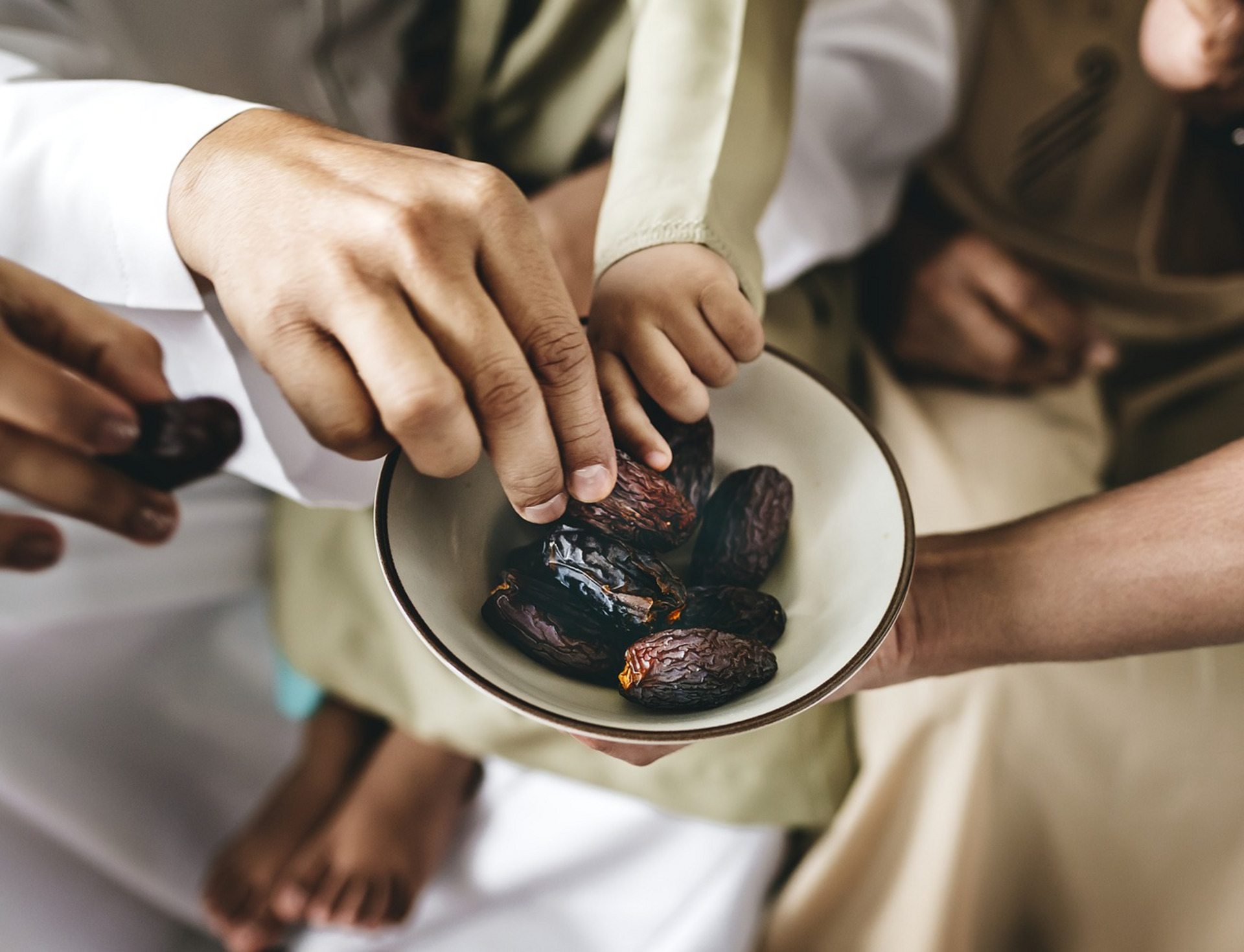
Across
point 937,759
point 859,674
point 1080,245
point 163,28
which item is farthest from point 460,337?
point 1080,245

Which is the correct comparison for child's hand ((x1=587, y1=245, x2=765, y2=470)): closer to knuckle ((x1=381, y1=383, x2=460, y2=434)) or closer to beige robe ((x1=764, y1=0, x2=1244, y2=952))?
knuckle ((x1=381, y1=383, x2=460, y2=434))

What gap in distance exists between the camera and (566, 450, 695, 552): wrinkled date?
0.42 meters

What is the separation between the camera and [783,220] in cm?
74

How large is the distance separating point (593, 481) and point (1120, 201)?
27.5 inches

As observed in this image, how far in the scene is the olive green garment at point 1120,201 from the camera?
0.75m

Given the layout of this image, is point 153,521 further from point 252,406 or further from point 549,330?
point 549,330

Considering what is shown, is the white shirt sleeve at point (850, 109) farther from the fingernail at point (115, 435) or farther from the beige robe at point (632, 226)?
the fingernail at point (115, 435)

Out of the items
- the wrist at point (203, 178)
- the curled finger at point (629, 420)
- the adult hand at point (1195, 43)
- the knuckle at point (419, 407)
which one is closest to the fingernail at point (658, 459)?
the curled finger at point (629, 420)

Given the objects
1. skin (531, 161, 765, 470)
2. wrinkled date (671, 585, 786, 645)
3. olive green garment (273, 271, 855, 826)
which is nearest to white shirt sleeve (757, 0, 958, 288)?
olive green garment (273, 271, 855, 826)

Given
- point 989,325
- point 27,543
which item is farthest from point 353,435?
point 989,325

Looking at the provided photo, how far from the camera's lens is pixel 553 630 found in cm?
40

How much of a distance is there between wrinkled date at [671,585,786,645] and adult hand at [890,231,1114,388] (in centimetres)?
48

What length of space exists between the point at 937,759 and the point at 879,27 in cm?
63

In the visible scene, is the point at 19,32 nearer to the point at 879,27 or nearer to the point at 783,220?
the point at 783,220
